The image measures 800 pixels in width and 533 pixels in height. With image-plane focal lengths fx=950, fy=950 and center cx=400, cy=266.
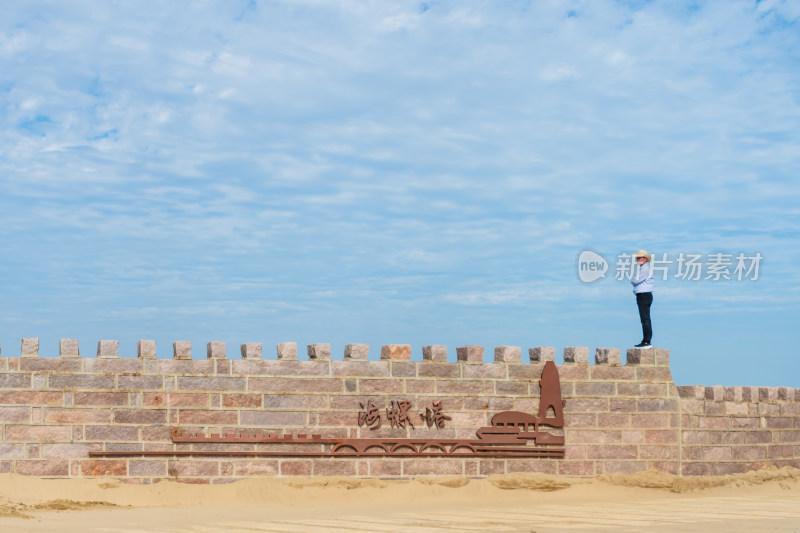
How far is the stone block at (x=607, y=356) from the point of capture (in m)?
14.4

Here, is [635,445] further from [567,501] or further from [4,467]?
[4,467]

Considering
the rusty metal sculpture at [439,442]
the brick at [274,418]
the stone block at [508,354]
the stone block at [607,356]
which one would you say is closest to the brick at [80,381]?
the rusty metal sculpture at [439,442]

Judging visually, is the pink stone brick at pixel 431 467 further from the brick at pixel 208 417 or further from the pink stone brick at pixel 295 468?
the brick at pixel 208 417

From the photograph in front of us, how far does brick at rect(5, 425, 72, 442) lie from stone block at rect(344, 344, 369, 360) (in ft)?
12.5

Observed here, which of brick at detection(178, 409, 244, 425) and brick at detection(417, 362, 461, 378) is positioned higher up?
brick at detection(417, 362, 461, 378)

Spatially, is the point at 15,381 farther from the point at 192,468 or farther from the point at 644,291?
the point at 644,291

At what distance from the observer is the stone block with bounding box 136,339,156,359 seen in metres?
12.7

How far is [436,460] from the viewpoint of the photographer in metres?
13.4

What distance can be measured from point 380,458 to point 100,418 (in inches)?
150

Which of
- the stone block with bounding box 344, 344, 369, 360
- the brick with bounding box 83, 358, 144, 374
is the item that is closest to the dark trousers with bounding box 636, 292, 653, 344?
the stone block with bounding box 344, 344, 369, 360

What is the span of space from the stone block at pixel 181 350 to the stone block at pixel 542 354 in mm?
4988

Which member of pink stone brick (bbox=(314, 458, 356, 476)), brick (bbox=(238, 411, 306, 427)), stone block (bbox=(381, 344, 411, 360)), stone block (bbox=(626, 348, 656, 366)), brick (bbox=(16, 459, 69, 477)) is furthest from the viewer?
stone block (bbox=(626, 348, 656, 366))

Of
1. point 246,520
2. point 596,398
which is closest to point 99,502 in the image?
point 246,520

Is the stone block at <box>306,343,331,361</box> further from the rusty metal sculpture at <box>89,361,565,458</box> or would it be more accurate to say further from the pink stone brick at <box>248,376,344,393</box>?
the rusty metal sculpture at <box>89,361,565,458</box>
